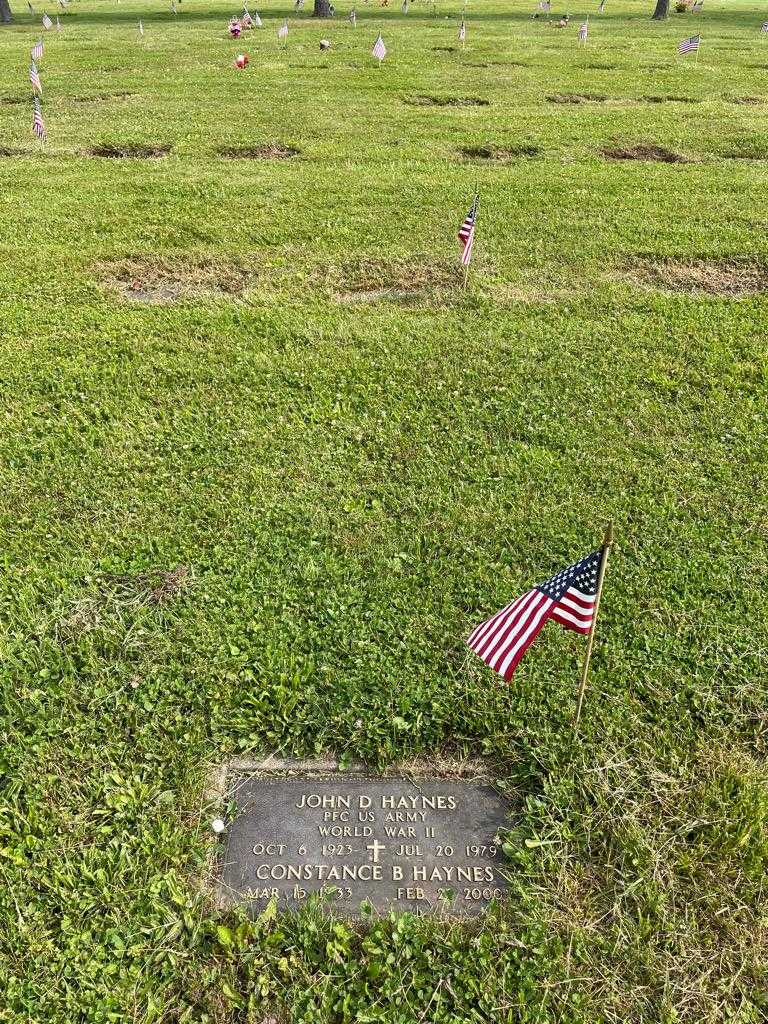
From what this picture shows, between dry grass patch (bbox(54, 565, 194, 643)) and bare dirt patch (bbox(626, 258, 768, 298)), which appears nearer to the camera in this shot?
dry grass patch (bbox(54, 565, 194, 643))

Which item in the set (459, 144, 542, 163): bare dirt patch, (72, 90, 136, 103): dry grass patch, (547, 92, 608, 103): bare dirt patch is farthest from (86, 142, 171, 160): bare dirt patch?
(547, 92, 608, 103): bare dirt patch

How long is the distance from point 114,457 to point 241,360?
5.22 ft

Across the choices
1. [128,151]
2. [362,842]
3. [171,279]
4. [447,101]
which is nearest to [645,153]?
[447,101]

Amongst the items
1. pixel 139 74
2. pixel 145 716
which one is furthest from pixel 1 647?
pixel 139 74

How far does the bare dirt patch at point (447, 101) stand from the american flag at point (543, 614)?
1447 cm

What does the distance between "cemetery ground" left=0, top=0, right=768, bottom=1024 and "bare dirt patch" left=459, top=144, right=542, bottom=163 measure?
1.28 meters

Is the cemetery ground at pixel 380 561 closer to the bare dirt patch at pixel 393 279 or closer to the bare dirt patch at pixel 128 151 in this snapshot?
the bare dirt patch at pixel 393 279

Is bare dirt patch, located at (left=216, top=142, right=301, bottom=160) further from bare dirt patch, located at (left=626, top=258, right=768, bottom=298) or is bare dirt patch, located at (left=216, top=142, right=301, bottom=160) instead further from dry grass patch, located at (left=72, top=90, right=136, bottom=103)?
bare dirt patch, located at (left=626, top=258, right=768, bottom=298)

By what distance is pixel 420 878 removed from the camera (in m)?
3.06

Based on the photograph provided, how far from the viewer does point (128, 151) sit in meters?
11.6

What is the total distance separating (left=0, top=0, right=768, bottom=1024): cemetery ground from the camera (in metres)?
2.85

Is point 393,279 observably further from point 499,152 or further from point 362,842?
point 362,842

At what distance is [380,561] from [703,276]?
→ 18.5 feet

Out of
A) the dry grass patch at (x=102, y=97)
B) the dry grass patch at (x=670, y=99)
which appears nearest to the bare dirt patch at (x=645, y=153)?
the dry grass patch at (x=670, y=99)
